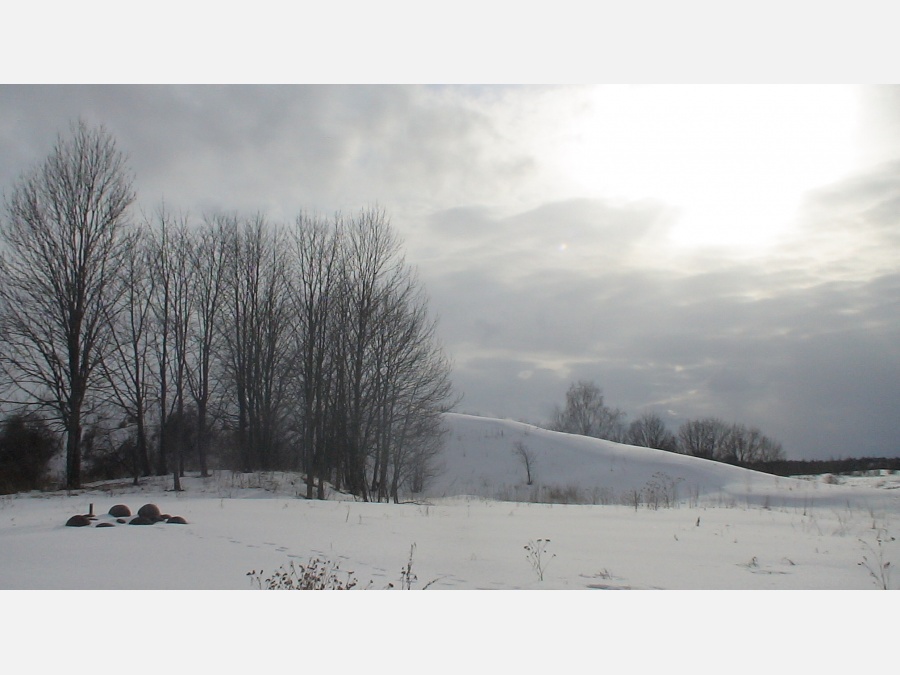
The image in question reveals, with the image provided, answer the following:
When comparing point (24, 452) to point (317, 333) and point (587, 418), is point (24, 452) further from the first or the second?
point (587, 418)

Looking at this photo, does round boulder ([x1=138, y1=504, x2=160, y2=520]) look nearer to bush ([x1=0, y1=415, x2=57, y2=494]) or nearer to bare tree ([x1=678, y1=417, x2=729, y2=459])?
bush ([x1=0, y1=415, x2=57, y2=494])

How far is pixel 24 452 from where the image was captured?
1989cm

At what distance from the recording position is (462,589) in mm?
5508

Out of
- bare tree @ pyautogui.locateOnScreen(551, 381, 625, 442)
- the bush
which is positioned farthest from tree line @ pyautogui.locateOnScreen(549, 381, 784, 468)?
the bush

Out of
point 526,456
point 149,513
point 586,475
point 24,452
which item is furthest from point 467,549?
point 526,456

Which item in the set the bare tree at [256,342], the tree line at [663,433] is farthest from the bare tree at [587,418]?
the bare tree at [256,342]

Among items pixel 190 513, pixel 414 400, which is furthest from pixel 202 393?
pixel 190 513

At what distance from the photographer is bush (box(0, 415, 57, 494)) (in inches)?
728

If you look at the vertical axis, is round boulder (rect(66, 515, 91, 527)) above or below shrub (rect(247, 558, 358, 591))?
above

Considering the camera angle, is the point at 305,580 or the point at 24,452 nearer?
the point at 305,580

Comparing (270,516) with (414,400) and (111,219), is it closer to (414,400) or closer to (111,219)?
(414,400)

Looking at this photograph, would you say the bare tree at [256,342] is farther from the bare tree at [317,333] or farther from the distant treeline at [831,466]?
the distant treeline at [831,466]

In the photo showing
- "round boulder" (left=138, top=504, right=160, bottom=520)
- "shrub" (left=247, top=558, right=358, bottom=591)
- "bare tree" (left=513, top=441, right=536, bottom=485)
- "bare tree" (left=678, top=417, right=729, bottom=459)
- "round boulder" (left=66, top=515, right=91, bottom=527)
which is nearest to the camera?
"shrub" (left=247, top=558, right=358, bottom=591)

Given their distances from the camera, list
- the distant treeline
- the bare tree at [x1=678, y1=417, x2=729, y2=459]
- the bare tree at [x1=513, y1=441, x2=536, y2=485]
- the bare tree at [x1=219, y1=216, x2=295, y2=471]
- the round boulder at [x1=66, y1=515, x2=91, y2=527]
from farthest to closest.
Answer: the bare tree at [x1=678, y1=417, x2=729, y2=459] < the bare tree at [x1=513, y1=441, x2=536, y2=485] < the bare tree at [x1=219, y1=216, x2=295, y2=471] < the distant treeline < the round boulder at [x1=66, y1=515, x2=91, y2=527]
